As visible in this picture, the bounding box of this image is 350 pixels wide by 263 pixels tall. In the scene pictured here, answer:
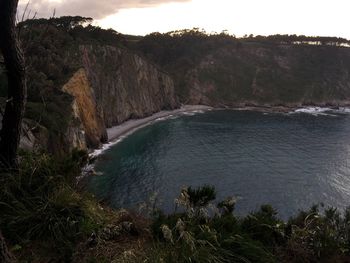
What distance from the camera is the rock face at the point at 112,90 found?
6038cm

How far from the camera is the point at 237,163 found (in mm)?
60000

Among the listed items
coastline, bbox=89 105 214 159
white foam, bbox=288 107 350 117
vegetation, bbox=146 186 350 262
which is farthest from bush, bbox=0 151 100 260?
white foam, bbox=288 107 350 117

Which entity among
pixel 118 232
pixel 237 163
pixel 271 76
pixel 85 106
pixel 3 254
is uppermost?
pixel 3 254

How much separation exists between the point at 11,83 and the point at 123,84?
86.7m

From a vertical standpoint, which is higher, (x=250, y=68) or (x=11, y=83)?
(x=11, y=83)

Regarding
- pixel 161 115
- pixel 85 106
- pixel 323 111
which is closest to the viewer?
pixel 85 106

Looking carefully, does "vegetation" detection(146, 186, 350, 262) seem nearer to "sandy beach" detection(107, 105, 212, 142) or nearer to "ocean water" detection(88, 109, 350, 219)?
"ocean water" detection(88, 109, 350, 219)

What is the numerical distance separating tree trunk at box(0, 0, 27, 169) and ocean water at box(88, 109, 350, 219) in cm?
2551

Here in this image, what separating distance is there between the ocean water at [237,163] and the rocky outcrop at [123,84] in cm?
863

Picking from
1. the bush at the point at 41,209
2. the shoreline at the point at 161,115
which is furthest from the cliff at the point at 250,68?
the bush at the point at 41,209

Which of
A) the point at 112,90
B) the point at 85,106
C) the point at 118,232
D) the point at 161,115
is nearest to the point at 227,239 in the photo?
the point at 118,232

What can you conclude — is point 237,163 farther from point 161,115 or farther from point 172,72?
point 172,72

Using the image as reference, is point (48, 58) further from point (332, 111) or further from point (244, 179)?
point (332, 111)

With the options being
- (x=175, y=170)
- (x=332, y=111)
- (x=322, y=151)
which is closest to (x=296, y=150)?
(x=322, y=151)
